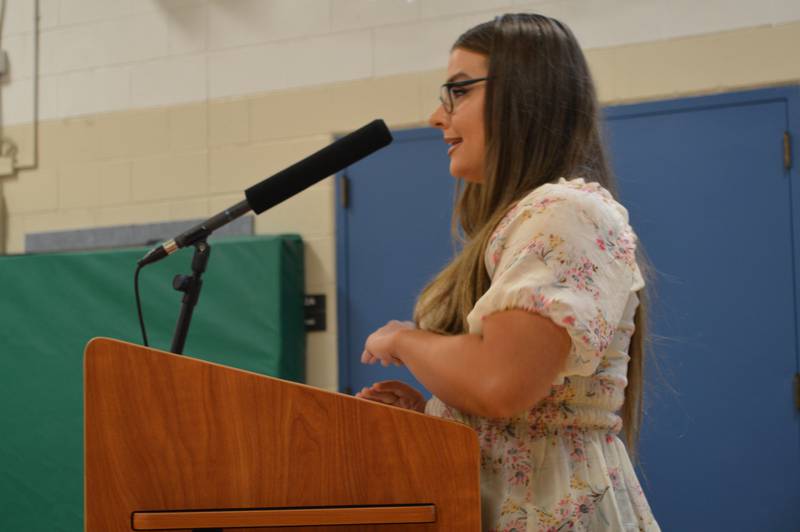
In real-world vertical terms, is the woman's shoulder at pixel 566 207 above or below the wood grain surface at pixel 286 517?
above

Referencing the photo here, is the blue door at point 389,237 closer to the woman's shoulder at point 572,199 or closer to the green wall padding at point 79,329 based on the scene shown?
the green wall padding at point 79,329

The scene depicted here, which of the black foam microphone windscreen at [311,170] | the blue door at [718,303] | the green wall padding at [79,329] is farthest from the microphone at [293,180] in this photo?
the green wall padding at [79,329]

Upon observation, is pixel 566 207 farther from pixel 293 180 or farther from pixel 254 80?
pixel 254 80

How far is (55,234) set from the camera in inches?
144

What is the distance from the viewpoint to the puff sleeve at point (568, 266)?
93cm

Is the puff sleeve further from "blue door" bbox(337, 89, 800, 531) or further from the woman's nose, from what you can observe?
"blue door" bbox(337, 89, 800, 531)

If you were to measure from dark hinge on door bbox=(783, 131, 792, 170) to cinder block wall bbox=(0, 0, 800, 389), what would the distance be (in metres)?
0.18

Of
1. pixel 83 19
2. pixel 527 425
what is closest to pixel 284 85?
pixel 83 19

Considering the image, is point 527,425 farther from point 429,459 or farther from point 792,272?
point 792,272

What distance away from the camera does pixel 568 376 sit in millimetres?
1032

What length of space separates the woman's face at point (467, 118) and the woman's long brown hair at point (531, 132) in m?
0.01

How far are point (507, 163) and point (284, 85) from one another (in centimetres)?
239

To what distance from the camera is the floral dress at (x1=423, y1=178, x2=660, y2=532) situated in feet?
3.09

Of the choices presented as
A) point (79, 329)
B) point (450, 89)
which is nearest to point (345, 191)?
point (79, 329)
